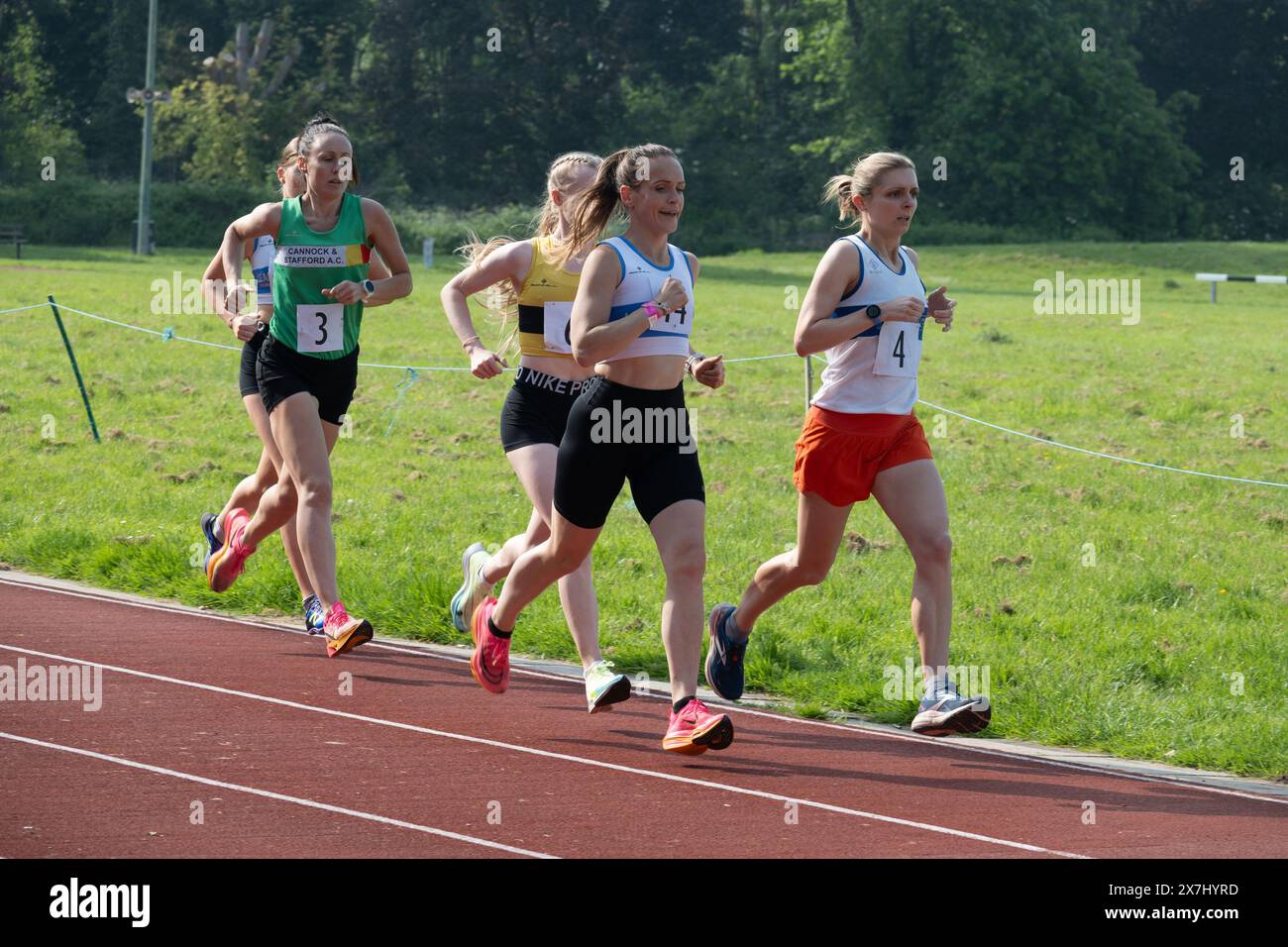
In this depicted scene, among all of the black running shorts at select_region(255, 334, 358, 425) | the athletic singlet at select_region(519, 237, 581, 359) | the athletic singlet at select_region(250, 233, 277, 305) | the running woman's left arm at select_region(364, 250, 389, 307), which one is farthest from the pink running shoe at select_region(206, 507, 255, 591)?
the athletic singlet at select_region(519, 237, 581, 359)

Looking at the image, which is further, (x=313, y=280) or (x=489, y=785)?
(x=313, y=280)

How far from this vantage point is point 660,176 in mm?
6797

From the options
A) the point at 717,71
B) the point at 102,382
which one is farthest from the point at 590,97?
the point at 102,382

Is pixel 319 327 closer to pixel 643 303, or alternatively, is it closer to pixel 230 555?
pixel 230 555

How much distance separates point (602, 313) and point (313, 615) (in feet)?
9.61

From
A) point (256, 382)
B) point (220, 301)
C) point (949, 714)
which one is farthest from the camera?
point (220, 301)

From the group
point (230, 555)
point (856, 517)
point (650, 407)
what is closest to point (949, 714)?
point (650, 407)

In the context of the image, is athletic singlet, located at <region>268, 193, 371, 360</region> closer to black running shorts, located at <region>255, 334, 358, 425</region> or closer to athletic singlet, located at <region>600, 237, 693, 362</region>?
black running shorts, located at <region>255, 334, 358, 425</region>

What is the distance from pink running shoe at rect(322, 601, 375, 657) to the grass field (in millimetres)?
1040

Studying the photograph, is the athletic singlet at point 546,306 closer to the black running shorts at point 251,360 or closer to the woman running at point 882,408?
the woman running at point 882,408

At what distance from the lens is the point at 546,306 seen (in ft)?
25.2

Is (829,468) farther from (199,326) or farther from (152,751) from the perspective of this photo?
(199,326)

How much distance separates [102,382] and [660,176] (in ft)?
45.1

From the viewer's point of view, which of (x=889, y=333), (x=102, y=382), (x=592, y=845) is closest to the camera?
(x=592, y=845)
